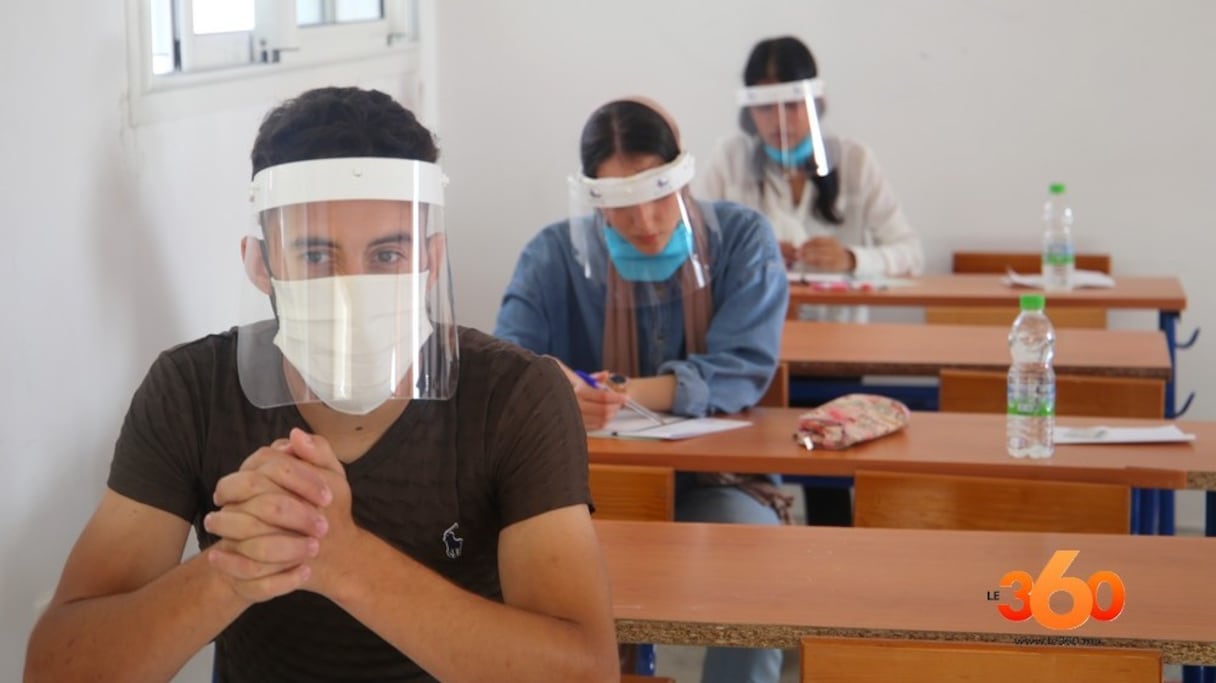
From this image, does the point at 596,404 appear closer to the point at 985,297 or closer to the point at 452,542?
the point at 452,542

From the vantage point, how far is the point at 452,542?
1692 mm

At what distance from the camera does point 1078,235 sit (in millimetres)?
5086

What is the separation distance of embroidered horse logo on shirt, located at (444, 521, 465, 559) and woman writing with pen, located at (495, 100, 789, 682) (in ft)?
3.65

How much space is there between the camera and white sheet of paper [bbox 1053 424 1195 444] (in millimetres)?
2711

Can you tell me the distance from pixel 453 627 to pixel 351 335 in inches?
11.8

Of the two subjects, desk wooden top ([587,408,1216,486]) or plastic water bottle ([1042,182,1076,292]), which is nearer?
desk wooden top ([587,408,1216,486])

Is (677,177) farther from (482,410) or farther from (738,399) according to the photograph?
(482,410)

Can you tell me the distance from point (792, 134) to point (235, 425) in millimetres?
2946

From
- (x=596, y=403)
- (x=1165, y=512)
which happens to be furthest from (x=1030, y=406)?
(x=596, y=403)

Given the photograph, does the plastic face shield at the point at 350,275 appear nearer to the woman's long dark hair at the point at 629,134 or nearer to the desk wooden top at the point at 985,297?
the woman's long dark hair at the point at 629,134

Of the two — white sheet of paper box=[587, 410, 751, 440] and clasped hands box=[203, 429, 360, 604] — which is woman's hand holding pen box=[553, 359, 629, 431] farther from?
clasped hands box=[203, 429, 360, 604]

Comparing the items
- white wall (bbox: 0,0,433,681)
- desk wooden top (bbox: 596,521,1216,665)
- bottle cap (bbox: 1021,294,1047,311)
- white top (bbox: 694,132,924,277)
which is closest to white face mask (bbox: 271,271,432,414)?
desk wooden top (bbox: 596,521,1216,665)

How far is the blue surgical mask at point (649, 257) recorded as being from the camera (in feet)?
9.62

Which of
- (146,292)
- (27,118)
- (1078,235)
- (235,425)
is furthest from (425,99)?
(235,425)
